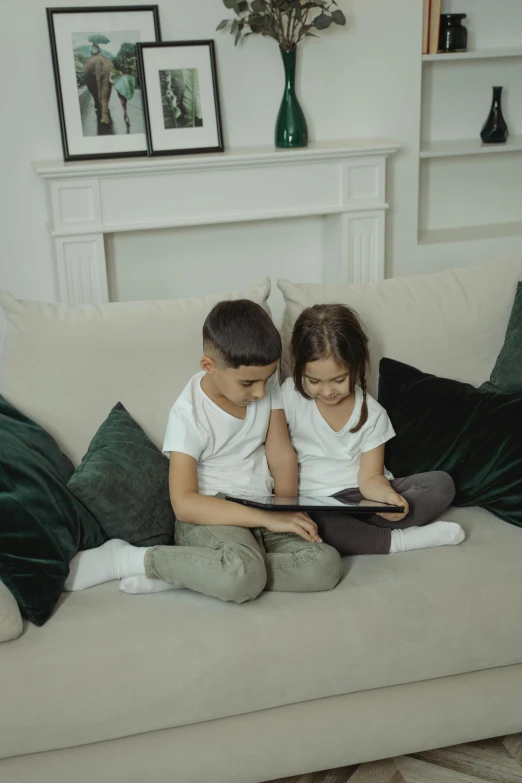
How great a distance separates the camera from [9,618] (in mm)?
1514

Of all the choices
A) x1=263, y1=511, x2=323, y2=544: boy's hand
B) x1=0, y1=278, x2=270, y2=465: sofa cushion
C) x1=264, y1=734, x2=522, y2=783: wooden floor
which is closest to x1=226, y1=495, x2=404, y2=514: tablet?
x1=263, y1=511, x2=323, y2=544: boy's hand

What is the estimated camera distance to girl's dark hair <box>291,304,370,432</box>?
185cm

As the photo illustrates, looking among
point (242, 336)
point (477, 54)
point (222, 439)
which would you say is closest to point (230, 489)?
point (222, 439)

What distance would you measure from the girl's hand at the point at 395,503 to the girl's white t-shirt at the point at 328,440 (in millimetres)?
131

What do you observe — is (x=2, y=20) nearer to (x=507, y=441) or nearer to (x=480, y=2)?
(x=480, y=2)

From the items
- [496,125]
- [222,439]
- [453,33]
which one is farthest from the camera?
[496,125]

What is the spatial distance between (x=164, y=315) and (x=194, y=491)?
1.52 ft

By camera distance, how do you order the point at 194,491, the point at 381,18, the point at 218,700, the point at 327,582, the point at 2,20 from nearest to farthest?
the point at 218,700
the point at 327,582
the point at 194,491
the point at 2,20
the point at 381,18

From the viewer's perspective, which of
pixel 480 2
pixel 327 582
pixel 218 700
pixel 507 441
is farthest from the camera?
pixel 480 2

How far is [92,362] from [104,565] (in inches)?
19.4

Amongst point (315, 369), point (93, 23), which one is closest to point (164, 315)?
point (315, 369)

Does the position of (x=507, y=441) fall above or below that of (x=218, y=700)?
above

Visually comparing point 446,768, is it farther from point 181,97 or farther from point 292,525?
point 181,97

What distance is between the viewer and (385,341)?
2129 millimetres
